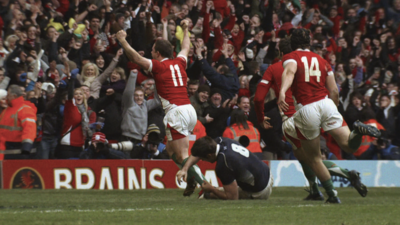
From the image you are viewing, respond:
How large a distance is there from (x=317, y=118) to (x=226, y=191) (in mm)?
1681

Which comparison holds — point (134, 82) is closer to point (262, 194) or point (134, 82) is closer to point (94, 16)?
point (94, 16)

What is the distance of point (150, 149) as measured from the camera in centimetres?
1267

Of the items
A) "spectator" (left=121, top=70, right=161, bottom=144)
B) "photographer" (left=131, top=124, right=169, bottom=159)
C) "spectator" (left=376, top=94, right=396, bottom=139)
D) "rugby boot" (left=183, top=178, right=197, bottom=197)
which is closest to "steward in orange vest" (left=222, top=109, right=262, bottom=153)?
"photographer" (left=131, top=124, right=169, bottom=159)

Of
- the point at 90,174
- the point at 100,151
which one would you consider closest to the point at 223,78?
the point at 100,151

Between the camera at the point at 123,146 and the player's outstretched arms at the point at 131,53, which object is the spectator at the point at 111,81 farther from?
the player's outstretched arms at the point at 131,53

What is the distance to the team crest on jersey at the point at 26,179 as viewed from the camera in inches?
469

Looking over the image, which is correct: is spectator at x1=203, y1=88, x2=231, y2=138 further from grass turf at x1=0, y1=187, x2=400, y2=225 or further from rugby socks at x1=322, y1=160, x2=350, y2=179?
rugby socks at x1=322, y1=160, x2=350, y2=179

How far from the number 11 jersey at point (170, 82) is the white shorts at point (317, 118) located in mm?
1835

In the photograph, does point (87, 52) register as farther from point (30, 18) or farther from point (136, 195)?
point (136, 195)

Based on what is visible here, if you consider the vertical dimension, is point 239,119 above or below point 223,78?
below

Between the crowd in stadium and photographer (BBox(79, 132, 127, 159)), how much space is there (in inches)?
0.7

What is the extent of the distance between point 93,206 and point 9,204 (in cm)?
120

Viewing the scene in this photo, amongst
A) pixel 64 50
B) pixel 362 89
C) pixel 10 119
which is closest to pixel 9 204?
pixel 10 119

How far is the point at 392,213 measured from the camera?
7.24m
